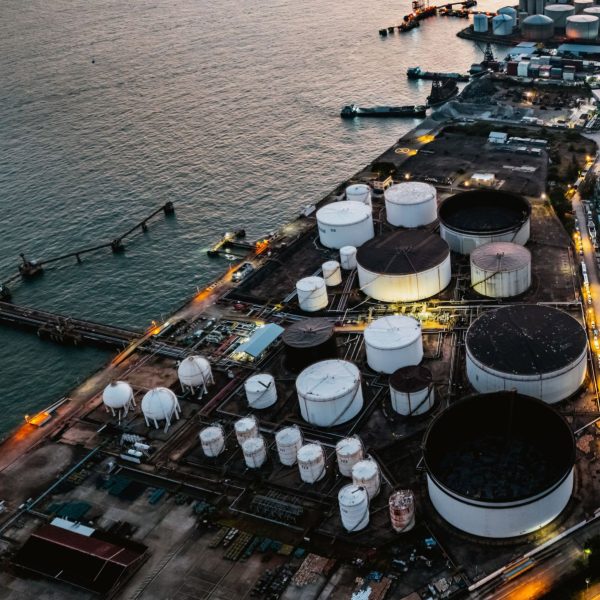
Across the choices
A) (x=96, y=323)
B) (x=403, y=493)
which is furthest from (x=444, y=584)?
(x=96, y=323)

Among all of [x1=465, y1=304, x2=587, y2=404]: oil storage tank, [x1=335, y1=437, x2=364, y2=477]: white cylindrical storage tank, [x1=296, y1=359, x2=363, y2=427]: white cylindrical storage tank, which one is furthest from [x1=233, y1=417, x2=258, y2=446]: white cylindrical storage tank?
[x1=465, y1=304, x2=587, y2=404]: oil storage tank

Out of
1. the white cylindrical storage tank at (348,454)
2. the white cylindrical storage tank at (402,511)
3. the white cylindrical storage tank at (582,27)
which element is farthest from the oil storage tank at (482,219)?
the white cylindrical storage tank at (582,27)

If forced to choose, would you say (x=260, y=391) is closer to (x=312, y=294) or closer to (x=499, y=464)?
(x=312, y=294)

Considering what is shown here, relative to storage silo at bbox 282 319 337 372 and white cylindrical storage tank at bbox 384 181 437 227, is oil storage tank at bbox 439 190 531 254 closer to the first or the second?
white cylindrical storage tank at bbox 384 181 437 227

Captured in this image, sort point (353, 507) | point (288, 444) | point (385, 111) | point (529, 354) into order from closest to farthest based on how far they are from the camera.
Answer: point (353, 507)
point (288, 444)
point (529, 354)
point (385, 111)

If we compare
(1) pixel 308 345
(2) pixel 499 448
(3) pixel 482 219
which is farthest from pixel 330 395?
(3) pixel 482 219

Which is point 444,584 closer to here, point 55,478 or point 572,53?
point 55,478

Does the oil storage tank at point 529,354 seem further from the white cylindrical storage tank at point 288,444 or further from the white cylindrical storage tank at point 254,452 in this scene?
the white cylindrical storage tank at point 254,452
